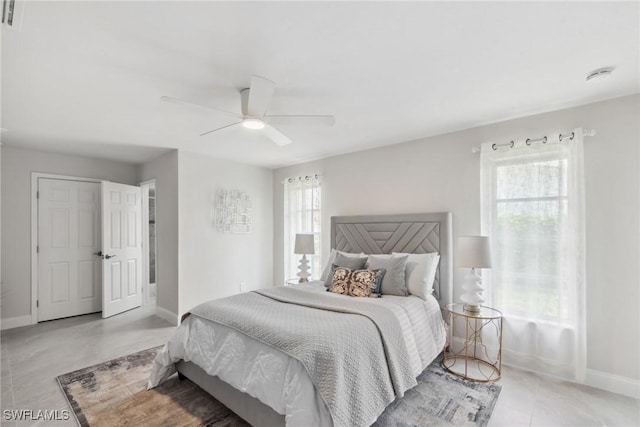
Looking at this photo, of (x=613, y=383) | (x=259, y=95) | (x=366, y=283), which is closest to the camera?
(x=259, y=95)

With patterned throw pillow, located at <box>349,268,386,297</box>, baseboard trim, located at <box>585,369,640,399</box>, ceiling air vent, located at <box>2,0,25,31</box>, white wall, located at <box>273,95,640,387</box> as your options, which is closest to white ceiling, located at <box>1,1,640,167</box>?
ceiling air vent, located at <box>2,0,25,31</box>

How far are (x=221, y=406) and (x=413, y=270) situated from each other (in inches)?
83.6

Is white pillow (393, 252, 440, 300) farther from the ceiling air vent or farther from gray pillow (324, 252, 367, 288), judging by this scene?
the ceiling air vent

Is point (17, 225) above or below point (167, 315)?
above

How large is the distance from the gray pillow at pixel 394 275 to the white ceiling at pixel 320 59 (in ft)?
4.88

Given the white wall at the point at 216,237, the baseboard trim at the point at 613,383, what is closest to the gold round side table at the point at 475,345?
the baseboard trim at the point at 613,383

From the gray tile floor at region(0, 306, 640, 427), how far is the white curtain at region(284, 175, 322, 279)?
2090mm

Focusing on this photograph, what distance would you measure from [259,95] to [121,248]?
13.5 feet

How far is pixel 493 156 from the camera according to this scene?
3.07 meters

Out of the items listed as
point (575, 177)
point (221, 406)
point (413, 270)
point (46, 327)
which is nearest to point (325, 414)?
point (221, 406)

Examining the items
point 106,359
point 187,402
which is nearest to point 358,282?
point 187,402

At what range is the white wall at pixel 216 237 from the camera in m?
4.25

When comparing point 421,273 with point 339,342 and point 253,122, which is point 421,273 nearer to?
point 339,342

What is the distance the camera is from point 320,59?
6.42 feet
